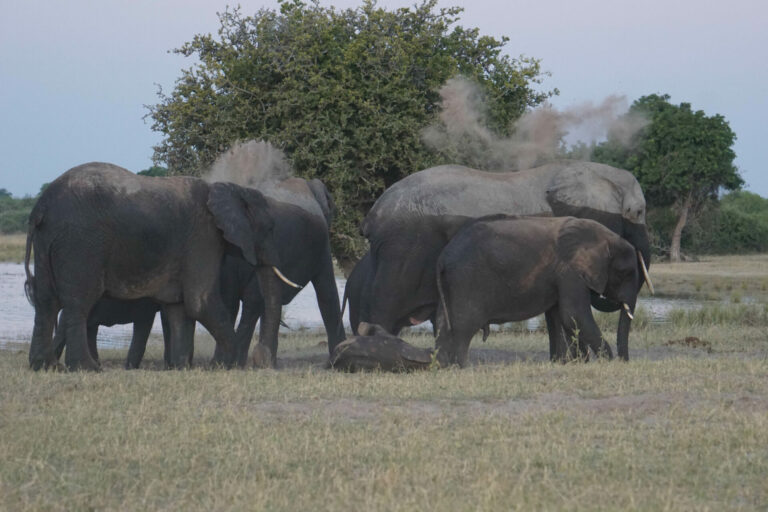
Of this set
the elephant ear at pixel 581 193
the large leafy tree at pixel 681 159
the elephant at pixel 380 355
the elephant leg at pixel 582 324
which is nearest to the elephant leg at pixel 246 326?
the elephant at pixel 380 355

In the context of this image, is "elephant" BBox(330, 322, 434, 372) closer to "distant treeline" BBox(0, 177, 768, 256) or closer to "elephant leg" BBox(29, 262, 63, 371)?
"elephant leg" BBox(29, 262, 63, 371)

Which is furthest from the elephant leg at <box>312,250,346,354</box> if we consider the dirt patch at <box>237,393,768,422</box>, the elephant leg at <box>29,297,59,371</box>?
the dirt patch at <box>237,393,768,422</box>

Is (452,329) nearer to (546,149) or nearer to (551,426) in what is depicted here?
(551,426)

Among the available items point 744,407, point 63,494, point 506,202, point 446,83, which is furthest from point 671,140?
point 63,494

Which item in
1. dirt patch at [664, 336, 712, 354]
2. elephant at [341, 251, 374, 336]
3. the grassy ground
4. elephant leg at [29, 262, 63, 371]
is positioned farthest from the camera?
dirt patch at [664, 336, 712, 354]

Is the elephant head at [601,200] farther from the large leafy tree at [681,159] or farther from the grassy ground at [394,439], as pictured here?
the large leafy tree at [681,159]

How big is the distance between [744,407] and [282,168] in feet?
37.2

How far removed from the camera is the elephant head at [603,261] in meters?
11.2

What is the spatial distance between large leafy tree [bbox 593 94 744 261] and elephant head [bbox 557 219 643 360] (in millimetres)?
38708

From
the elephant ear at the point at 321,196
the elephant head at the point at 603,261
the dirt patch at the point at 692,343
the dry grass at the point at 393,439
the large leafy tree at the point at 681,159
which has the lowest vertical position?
the dry grass at the point at 393,439

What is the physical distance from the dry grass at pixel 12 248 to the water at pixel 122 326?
17.6 m

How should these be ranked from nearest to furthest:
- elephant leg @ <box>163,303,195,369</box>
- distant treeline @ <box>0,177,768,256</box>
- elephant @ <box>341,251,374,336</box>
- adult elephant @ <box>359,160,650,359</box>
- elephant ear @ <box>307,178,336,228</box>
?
1. elephant leg @ <box>163,303,195,369</box>
2. adult elephant @ <box>359,160,650,359</box>
3. elephant @ <box>341,251,374,336</box>
4. elephant ear @ <box>307,178,336,228</box>
5. distant treeline @ <box>0,177,768,256</box>

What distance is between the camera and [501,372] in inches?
394

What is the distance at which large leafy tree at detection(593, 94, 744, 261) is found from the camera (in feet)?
165
